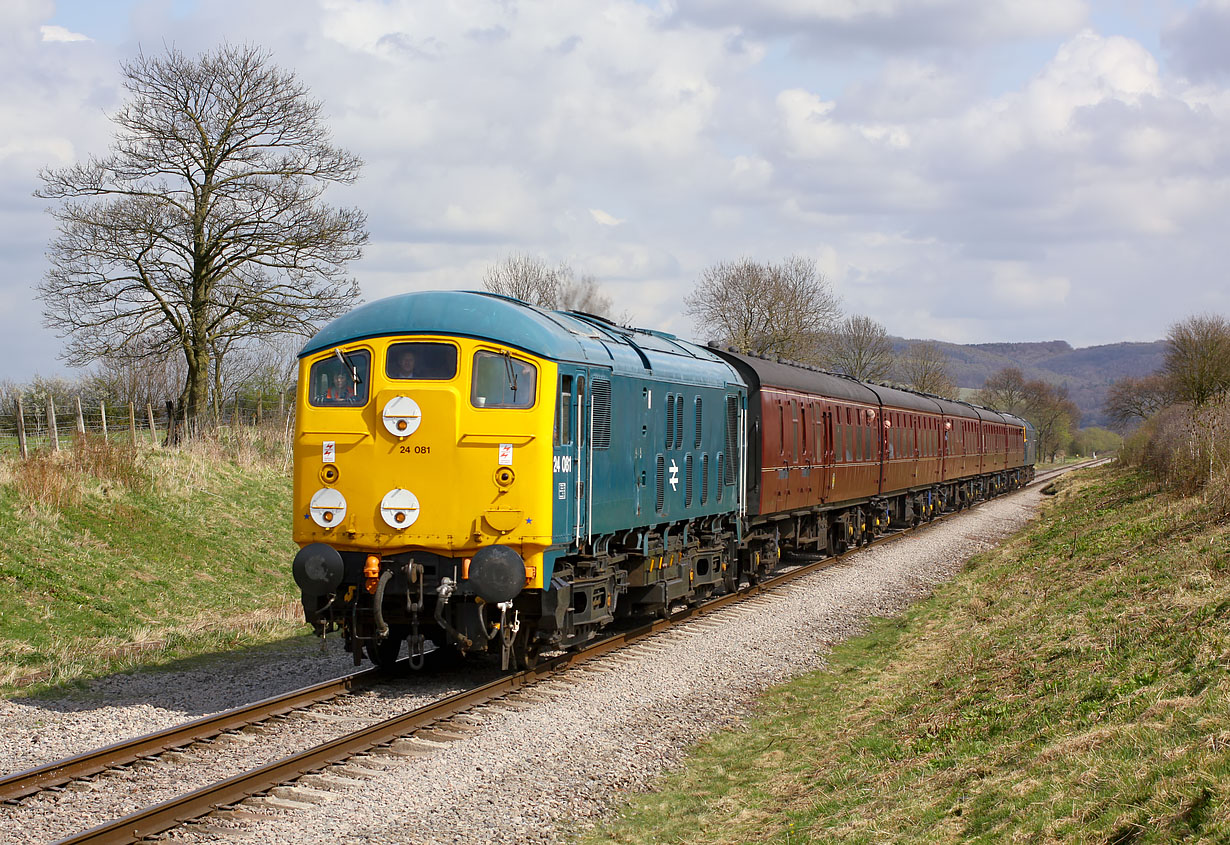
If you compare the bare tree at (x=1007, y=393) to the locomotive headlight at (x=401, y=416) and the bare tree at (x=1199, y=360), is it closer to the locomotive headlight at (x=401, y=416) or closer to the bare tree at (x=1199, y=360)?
the bare tree at (x=1199, y=360)

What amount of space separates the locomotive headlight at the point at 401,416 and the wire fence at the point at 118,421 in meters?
12.8

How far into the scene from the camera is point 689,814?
324 inches

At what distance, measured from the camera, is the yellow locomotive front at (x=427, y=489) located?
10.7 metres

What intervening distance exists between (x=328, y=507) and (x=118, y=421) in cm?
2101

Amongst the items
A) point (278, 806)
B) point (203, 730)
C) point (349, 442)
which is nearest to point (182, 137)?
point (349, 442)

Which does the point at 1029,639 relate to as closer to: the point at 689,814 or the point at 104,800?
the point at 689,814

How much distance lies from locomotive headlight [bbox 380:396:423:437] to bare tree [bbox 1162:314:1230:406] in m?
52.1

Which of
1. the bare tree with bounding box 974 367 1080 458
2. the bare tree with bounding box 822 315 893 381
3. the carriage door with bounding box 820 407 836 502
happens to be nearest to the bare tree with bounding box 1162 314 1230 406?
the bare tree with bounding box 822 315 893 381

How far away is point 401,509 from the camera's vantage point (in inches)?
422

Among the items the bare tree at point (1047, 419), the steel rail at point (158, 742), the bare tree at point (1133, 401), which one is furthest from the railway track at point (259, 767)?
the bare tree at point (1047, 419)

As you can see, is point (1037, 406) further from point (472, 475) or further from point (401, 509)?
point (401, 509)

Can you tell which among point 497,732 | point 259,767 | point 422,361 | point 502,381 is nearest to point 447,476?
point 502,381

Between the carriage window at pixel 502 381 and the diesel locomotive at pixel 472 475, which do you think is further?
the carriage window at pixel 502 381

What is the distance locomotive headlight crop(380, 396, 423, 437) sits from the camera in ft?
35.4
